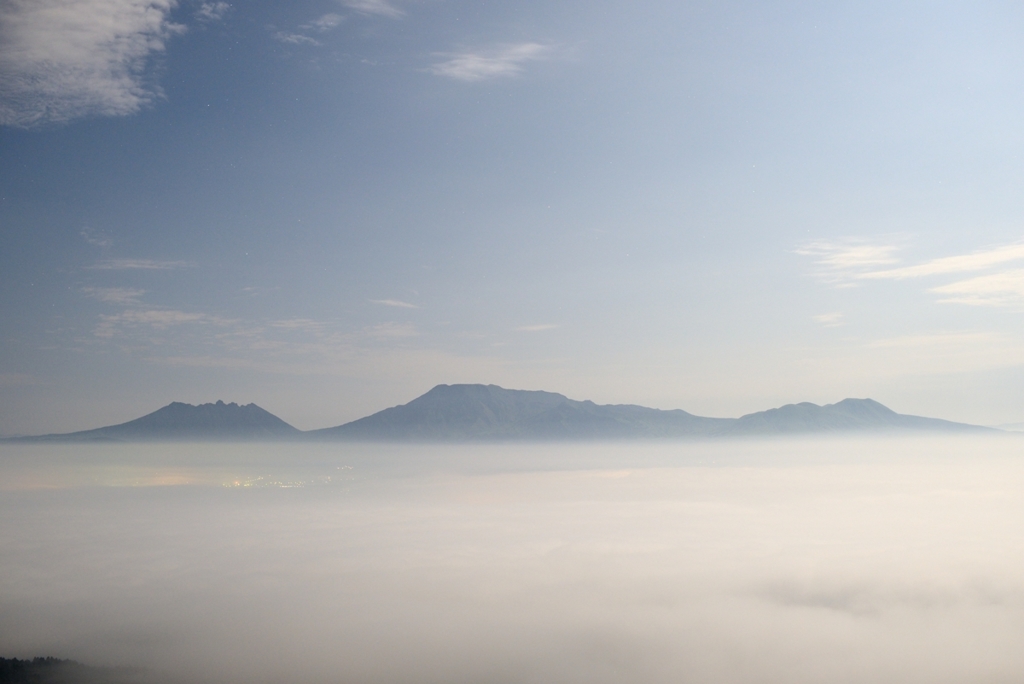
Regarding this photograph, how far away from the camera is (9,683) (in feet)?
583

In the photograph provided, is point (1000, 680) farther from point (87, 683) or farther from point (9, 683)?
point (9, 683)

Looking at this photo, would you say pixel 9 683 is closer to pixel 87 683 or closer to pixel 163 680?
pixel 87 683

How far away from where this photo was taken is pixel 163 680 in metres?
194

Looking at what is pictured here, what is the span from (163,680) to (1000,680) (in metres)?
255

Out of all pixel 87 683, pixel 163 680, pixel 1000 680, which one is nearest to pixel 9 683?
pixel 87 683

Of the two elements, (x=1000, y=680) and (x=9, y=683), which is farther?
(x=1000, y=680)

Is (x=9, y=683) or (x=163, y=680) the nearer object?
(x=9, y=683)

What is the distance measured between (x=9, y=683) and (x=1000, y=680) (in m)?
290

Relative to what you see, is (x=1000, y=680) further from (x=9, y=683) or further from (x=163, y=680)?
(x=9, y=683)

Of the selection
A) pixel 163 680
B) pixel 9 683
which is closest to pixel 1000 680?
pixel 163 680

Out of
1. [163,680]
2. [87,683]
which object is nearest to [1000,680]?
[163,680]

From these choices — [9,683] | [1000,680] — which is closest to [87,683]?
[9,683]

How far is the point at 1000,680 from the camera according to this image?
196125 mm
